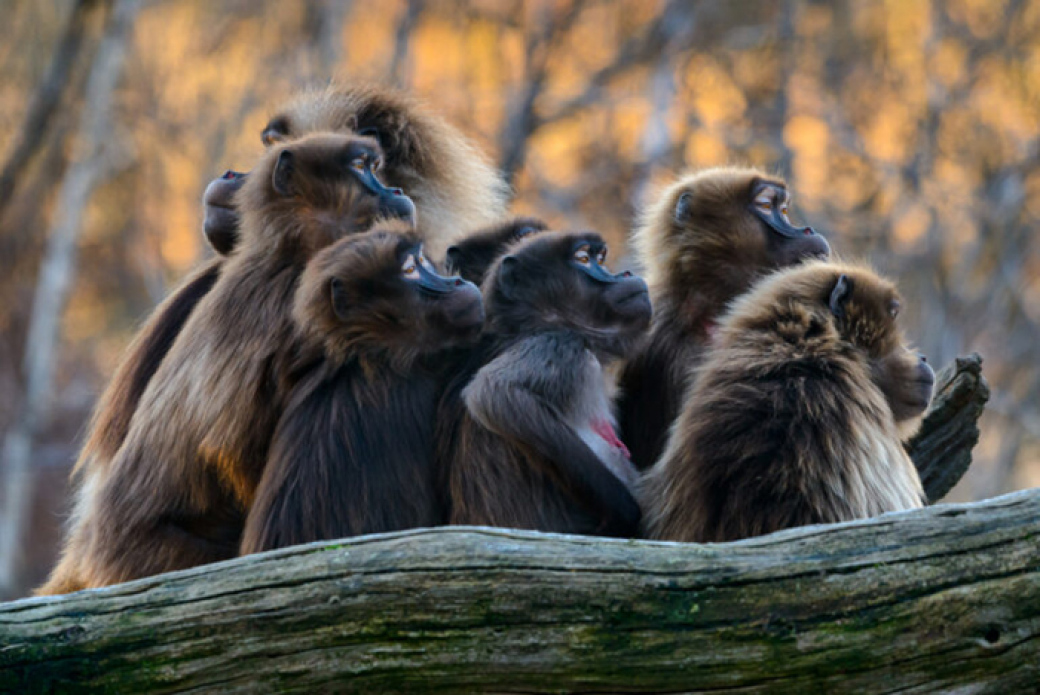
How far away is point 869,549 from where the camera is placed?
9.36 feet

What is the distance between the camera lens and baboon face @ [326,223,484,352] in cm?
360

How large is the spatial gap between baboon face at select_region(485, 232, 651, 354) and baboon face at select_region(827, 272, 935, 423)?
1.97 feet

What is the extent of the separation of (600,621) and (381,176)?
2184mm

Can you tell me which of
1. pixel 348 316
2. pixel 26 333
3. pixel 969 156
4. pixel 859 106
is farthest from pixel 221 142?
pixel 348 316

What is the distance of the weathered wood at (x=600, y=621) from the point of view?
2779 mm

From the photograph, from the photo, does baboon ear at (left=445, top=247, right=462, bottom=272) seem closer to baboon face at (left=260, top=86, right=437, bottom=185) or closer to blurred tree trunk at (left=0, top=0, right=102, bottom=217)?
baboon face at (left=260, top=86, right=437, bottom=185)

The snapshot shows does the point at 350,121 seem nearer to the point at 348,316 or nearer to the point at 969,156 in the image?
the point at 348,316

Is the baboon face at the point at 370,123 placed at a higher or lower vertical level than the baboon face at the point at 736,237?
higher

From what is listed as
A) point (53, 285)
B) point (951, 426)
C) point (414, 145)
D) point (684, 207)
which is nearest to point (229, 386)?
point (414, 145)

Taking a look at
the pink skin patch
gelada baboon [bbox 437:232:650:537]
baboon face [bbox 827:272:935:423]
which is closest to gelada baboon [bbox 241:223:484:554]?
gelada baboon [bbox 437:232:650:537]

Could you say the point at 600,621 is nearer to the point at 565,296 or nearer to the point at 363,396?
the point at 363,396

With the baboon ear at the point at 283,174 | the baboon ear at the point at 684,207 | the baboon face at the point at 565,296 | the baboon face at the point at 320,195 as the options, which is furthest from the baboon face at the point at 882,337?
the baboon ear at the point at 283,174

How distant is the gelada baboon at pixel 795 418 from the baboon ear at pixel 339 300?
946 millimetres

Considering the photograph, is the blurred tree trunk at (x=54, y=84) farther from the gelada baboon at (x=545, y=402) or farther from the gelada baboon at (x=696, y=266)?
the gelada baboon at (x=545, y=402)
